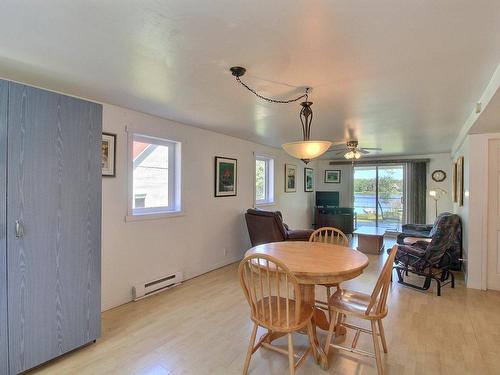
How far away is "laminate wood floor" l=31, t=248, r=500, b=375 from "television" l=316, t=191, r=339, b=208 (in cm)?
445

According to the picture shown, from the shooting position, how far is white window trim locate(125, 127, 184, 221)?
3326 mm

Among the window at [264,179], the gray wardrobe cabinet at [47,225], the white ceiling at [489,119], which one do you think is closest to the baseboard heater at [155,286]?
the gray wardrobe cabinet at [47,225]

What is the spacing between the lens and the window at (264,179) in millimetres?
5976

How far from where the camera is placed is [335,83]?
7.91 feet

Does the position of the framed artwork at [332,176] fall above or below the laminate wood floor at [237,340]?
above

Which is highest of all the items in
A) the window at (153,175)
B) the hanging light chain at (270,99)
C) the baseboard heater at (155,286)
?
the hanging light chain at (270,99)

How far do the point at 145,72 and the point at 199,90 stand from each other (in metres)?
0.54

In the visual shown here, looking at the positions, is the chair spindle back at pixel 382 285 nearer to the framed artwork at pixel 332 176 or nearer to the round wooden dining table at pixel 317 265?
the round wooden dining table at pixel 317 265

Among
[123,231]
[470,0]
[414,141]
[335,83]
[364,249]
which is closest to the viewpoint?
[470,0]

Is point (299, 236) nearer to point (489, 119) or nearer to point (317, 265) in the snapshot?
point (317, 265)

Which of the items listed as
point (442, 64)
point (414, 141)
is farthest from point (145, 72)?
point (414, 141)

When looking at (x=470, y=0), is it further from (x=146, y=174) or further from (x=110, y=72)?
(x=146, y=174)

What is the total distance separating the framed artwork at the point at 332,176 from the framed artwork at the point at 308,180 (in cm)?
59

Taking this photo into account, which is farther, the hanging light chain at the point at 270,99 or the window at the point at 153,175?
the window at the point at 153,175
